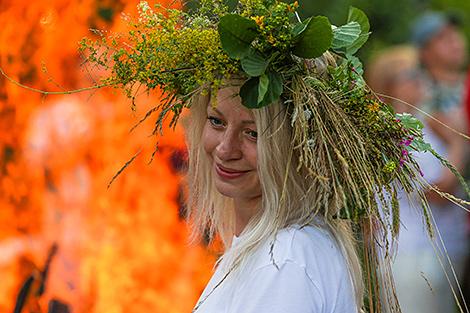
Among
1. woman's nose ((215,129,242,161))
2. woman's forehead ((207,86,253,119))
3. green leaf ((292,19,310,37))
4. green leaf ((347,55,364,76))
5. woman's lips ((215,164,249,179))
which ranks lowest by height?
woman's lips ((215,164,249,179))

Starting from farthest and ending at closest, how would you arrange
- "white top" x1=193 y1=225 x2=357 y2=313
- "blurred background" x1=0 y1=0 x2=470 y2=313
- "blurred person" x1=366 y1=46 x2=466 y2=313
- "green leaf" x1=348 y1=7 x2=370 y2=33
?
1. "blurred person" x1=366 y1=46 x2=466 y2=313
2. "blurred background" x1=0 y1=0 x2=470 y2=313
3. "green leaf" x1=348 y1=7 x2=370 y2=33
4. "white top" x1=193 y1=225 x2=357 y2=313

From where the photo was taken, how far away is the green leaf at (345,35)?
2.93 m

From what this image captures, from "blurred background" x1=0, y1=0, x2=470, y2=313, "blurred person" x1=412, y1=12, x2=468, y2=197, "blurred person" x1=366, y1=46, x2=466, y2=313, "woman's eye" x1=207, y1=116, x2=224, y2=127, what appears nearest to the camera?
"woman's eye" x1=207, y1=116, x2=224, y2=127

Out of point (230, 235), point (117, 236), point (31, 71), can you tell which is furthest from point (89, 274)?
point (230, 235)

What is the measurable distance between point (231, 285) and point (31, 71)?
2.19 metres

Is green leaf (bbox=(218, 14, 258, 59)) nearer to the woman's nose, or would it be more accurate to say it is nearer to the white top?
the woman's nose

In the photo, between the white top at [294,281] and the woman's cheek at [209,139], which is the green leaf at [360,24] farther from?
the white top at [294,281]

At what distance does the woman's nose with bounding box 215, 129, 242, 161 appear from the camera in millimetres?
2846

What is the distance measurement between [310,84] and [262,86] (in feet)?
0.52

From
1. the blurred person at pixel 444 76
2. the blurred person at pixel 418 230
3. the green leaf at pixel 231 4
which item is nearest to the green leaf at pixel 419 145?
the green leaf at pixel 231 4

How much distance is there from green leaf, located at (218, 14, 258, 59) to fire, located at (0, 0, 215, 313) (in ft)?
5.35

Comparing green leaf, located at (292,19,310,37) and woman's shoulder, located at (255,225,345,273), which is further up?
green leaf, located at (292,19,310,37)

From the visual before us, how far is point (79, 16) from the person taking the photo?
15.4 ft

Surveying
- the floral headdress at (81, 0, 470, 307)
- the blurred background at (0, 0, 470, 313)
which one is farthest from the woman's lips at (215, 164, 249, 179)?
the blurred background at (0, 0, 470, 313)
